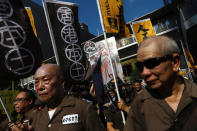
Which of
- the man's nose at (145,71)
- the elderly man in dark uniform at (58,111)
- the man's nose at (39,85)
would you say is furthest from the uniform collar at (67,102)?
the man's nose at (145,71)

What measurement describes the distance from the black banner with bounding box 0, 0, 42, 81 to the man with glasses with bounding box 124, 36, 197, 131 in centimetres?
188

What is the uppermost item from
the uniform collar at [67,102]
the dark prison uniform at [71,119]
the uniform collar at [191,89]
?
the uniform collar at [191,89]

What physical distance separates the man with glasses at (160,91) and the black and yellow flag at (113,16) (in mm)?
3589

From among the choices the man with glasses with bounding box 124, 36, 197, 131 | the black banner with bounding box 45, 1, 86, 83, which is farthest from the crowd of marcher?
the black banner with bounding box 45, 1, 86, 83

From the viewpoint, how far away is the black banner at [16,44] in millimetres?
2432

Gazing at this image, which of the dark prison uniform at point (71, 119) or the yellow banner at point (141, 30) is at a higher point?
the yellow banner at point (141, 30)

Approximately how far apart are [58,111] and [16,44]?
4.52 ft

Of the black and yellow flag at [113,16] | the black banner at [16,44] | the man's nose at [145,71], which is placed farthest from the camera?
the black and yellow flag at [113,16]

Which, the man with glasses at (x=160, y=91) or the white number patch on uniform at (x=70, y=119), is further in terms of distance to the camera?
the white number patch on uniform at (x=70, y=119)

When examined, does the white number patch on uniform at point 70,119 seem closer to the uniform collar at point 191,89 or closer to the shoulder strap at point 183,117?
the shoulder strap at point 183,117

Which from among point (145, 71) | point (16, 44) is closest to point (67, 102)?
point (145, 71)

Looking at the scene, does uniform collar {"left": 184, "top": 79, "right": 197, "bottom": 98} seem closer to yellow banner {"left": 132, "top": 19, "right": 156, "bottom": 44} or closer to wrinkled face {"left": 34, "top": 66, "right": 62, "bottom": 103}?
wrinkled face {"left": 34, "top": 66, "right": 62, "bottom": 103}

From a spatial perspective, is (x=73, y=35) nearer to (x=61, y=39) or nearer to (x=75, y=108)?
(x=61, y=39)

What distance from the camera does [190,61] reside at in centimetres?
988
